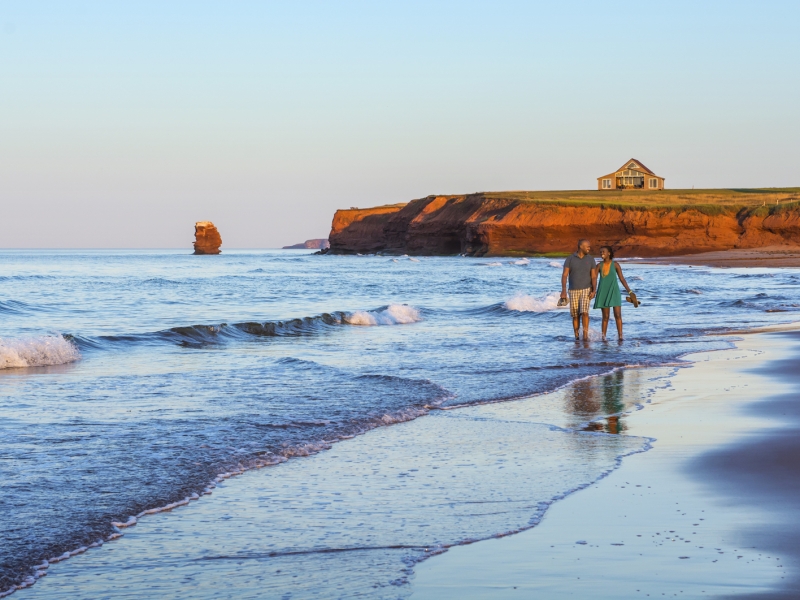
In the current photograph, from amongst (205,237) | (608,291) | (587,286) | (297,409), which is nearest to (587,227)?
(608,291)

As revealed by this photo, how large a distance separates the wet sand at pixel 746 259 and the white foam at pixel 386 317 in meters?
36.4

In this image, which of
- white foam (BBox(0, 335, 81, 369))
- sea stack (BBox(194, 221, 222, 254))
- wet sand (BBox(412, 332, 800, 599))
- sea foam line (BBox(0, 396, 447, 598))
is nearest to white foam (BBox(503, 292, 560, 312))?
white foam (BBox(0, 335, 81, 369))

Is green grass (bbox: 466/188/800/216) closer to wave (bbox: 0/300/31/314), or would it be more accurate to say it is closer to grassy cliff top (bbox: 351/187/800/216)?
grassy cliff top (bbox: 351/187/800/216)

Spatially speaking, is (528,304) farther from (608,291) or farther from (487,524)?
(487,524)

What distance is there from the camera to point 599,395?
29.7ft

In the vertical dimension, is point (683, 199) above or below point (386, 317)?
above

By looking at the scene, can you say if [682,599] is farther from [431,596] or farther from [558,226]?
[558,226]

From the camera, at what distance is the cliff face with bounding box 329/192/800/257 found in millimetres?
76375

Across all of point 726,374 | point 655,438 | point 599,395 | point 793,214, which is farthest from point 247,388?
point 793,214

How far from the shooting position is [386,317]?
20188 mm

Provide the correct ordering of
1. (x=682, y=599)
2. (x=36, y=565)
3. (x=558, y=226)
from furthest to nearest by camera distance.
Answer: (x=558, y=226) → (x=36, y=565) → (x=682, y=599)

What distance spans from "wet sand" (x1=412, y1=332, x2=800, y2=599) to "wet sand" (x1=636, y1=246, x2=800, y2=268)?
159 ft

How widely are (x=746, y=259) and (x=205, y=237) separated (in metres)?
94.7

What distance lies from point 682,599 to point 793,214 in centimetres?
7821
